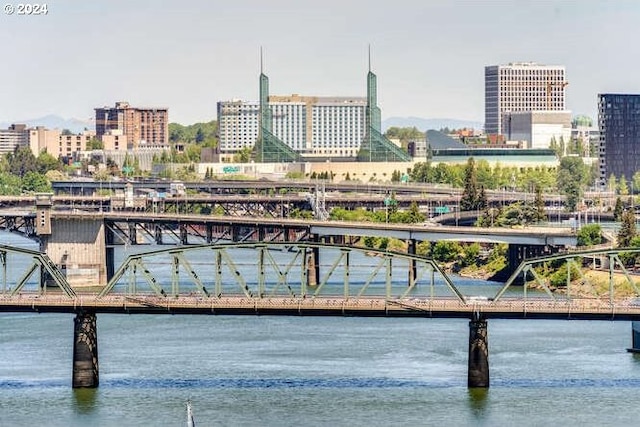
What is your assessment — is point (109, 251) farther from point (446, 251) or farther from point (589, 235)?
point (589, 235)

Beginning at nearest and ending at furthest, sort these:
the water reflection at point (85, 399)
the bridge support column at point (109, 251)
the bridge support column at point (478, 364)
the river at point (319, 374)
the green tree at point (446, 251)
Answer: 1. the river at point (319, 374)
2. the water reflection at point (85, 399)
3. the bridge support column at point (478, 364)
4. the bridge support column at point (109, 251)
5. the green tree at point (446, 251)

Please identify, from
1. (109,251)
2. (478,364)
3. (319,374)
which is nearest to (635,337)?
(478,364)

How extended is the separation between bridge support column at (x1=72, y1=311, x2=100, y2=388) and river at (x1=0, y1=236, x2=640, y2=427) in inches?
21.8

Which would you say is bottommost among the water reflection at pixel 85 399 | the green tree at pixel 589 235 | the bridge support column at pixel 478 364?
the water reflection at pixel 85 399

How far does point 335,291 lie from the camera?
421 feet

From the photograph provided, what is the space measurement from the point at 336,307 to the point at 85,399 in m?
11.0

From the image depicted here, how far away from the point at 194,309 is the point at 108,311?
3.55m

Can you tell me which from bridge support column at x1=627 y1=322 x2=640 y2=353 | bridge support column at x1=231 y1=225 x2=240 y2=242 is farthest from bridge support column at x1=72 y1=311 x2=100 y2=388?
bridge support column at x1=231 y1=225 x2=240 y2=242

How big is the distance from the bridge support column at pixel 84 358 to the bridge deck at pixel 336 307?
94 cm

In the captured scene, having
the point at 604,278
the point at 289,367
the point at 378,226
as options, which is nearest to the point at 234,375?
the point at 289,367

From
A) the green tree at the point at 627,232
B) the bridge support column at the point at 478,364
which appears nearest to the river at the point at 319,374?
the bridge support column at the point at 478,364

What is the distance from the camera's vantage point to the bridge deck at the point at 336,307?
3423 inches

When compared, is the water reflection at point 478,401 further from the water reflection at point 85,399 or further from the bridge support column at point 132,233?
the bridge support column at point 132,233

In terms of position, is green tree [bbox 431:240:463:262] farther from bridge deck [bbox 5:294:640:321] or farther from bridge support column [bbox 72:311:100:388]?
bridge support column [bbox 72:311:100:388]
